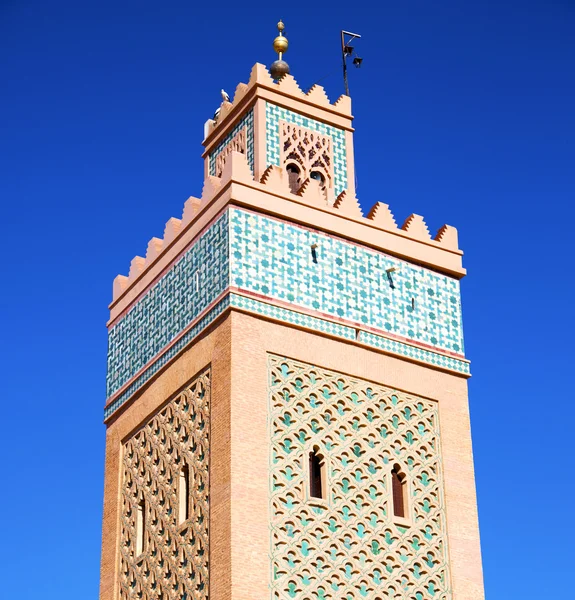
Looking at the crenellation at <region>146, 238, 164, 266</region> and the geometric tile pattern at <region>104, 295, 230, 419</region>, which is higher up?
the crenellation at <region>146, 238, 164, 266</region>

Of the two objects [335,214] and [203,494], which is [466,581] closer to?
[203,494]

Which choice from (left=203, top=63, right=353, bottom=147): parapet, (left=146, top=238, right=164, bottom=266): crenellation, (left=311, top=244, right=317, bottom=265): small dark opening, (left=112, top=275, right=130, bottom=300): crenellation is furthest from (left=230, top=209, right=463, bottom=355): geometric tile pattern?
(left=112, top=275, right=130, bottom=300): crenellation

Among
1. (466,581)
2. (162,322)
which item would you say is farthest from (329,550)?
(162,322)

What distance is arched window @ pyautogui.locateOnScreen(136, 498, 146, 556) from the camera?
13617 millimetres

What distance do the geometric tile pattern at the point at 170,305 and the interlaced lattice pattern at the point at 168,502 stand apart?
2.48 ft

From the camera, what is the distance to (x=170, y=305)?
1418 cm

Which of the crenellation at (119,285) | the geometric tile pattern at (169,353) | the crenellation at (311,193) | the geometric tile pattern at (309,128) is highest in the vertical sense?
the geometric tile pattern at (309,128)

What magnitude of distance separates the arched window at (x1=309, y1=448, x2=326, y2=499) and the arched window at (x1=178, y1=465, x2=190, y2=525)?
1.15 m

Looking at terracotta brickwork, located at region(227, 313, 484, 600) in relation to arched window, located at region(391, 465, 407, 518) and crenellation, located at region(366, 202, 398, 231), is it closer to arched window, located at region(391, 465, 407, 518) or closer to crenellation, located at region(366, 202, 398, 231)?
arched window, located at region(391, 465, 407, 518)

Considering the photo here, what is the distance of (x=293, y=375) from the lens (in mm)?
13047

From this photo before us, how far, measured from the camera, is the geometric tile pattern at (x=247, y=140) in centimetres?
1490

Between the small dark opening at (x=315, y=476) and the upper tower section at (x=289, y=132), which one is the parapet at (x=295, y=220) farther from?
the small dark opening at (x=315, y=476)

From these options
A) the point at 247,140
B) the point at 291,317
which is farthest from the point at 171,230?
the point at 291,317

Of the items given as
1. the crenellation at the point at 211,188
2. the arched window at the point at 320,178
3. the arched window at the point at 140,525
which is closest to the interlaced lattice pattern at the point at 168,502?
the arched window at the point at 140,525
